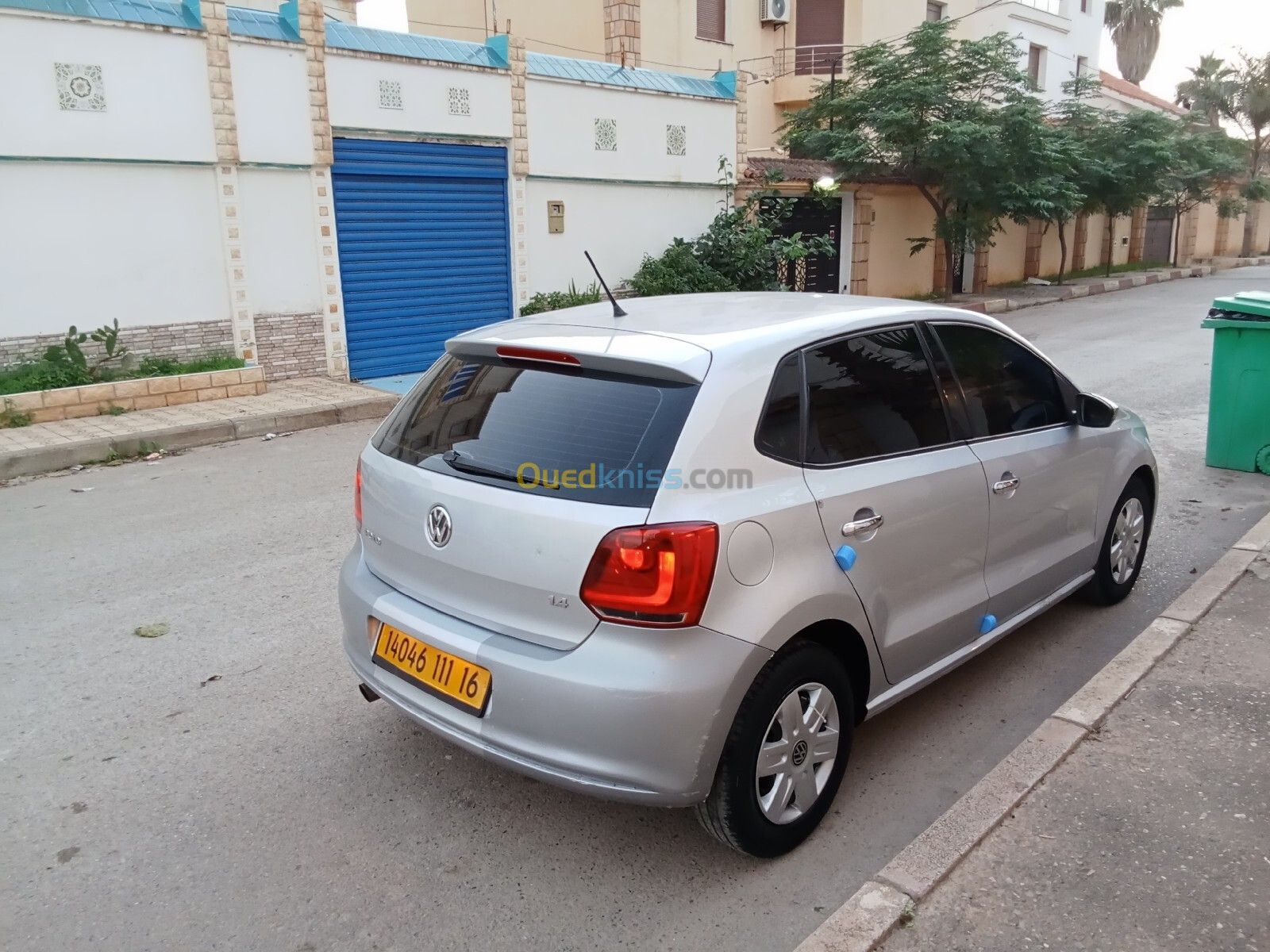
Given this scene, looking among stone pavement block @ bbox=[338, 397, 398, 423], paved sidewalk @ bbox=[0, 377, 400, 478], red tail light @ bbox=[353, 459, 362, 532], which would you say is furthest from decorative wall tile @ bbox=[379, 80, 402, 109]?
red tail light @ bbox=[353, 459, 362, 532]

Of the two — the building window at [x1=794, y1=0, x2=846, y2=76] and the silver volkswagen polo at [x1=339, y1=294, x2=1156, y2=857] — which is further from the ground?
the building window at [x1=794, y1=0, x2=846, y2=76]

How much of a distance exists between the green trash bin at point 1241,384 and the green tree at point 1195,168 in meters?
20.8

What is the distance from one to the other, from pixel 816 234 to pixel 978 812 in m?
17.6

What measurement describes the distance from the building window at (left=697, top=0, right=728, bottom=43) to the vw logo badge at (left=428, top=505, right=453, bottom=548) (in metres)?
25.9

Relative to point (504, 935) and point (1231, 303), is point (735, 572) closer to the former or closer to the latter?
point (504, 935)

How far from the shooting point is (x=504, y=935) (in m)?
2.69

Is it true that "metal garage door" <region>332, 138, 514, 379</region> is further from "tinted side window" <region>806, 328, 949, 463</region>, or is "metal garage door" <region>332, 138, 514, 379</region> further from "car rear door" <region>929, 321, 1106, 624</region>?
"tinted side window" <region>806, 328, 949, 463</region>

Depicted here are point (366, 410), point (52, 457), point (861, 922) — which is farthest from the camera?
point (366, 410)

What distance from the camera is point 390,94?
12031mm

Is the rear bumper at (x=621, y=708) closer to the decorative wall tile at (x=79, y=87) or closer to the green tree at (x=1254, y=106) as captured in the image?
the decorative wall tile at (x=79, y=87)

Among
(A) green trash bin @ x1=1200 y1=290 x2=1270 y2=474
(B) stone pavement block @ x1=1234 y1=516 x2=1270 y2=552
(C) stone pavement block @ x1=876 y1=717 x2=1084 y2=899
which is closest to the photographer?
(C) stone pavement block @ x1=876 y1=717 x2=1084 y2=899

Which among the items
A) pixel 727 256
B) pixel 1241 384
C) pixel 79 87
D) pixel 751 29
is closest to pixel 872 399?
pixel 1241 384

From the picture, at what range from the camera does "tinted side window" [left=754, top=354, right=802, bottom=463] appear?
2.92m

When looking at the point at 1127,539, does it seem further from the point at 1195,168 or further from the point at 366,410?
the point at 1195,168
